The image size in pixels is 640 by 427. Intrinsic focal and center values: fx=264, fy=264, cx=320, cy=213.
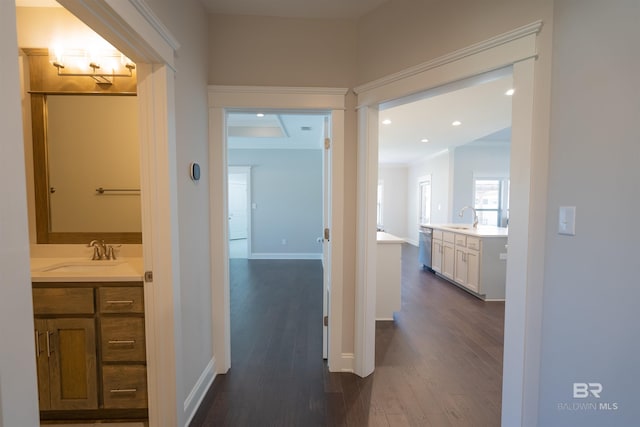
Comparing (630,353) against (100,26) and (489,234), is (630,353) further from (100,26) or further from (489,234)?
(489,234)

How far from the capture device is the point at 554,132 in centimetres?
122

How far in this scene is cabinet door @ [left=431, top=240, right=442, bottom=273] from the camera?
4.70 meters

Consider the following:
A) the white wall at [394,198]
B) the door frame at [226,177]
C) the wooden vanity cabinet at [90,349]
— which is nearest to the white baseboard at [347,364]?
the door frame at [226,177]

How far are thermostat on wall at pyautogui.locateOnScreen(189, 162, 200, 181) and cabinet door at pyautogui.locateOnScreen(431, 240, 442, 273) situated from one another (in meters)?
4.24

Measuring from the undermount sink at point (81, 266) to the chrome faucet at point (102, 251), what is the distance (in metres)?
0.04

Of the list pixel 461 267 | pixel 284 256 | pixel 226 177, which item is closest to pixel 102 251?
pixel 226 177

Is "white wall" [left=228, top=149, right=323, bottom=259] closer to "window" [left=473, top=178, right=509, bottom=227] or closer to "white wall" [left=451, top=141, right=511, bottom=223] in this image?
"white wall" [left=451, top=141, right=511, bottom=223]

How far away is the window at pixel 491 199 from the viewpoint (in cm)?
662

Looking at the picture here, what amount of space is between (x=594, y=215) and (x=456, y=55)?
3.50 feet

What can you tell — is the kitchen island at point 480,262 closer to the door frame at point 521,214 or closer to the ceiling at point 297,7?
the door frame at point 521,214

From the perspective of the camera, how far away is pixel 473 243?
3756 mm

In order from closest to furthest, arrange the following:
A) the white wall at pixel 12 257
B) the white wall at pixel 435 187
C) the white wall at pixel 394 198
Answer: the white wall at pixel 12 257 → the white wall at pixel 435 187 → the white wall at pixel 394 198

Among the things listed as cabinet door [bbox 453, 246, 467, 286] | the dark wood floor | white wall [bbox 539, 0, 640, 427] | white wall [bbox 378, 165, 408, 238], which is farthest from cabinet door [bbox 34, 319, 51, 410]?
white wall [bbox 378, 165, 408, 238]

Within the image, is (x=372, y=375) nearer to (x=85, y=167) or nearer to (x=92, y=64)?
(x=85, y=167)
